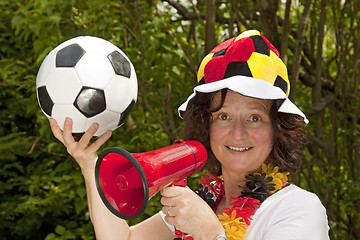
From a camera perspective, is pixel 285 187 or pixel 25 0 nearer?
pixel 285 187

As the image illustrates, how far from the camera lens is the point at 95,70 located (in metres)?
1.89

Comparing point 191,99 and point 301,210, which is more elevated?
point 191,99

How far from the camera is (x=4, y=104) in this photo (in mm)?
5535

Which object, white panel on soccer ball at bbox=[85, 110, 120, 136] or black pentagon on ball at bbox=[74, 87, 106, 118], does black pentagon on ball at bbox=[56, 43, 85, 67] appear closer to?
black pentagon on ball at bbox=[74, 87, 106, 118]

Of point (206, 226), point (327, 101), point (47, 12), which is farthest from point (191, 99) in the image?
point (327, 101)

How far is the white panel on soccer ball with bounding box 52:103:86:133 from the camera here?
1797 mm

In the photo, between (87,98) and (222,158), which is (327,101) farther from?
(87,98)

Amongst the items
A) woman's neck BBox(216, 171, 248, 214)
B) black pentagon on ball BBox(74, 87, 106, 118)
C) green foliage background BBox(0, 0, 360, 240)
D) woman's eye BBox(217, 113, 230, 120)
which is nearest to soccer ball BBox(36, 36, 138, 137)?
black pentagon on ball BBox(74, 87, 106, 118)

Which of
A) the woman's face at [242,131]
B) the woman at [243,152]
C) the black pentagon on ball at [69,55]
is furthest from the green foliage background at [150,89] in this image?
the woman's face at [242,131]

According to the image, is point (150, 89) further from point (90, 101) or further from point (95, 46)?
point (90, 101)

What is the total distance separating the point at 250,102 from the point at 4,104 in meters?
4.46

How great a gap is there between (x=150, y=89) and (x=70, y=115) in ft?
7.32

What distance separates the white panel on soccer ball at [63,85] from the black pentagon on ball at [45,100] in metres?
0.02

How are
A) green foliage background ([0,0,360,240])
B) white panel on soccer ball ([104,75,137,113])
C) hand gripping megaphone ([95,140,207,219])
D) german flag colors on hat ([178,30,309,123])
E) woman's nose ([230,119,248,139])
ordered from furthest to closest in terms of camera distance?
1. green foliage background ([0,0,360,240])
2. white panel on soccer ball ([104,75,137,113])
3. woman's nose ([230,119,248,139])
4. german flag colors on hat ([178,30,309,123])
5. hand gripping megaphone ([95,140,207,219])
